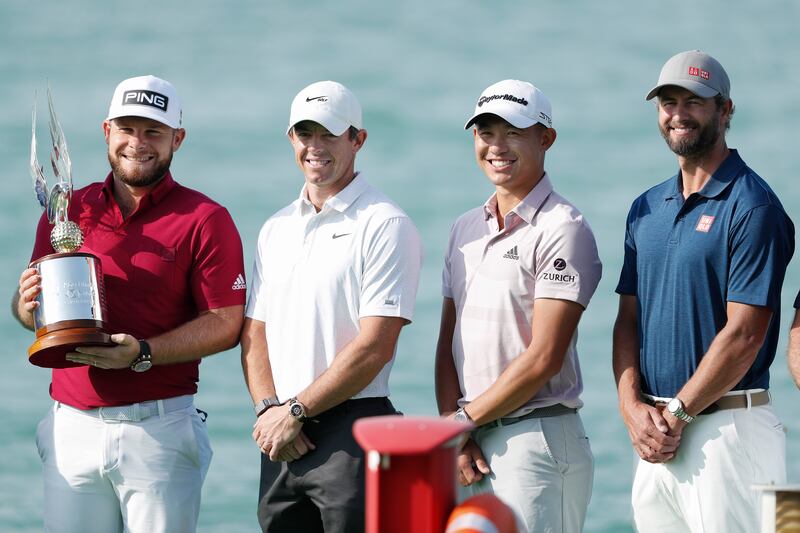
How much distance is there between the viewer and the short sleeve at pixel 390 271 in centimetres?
408

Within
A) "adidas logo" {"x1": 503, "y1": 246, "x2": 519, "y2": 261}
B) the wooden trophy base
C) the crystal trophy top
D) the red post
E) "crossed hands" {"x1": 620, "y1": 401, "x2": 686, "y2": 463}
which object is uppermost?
the crystal trophy top

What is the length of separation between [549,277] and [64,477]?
1607 mm

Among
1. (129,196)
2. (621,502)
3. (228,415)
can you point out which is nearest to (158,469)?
(129,196)

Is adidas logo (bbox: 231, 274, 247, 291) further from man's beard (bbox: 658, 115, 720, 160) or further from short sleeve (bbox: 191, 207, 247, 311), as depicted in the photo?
man's beard (bbox: 658, 115, 720, 160)

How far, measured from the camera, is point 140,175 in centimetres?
432

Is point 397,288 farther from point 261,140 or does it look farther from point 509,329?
point 261,140

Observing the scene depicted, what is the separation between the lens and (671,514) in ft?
13.4

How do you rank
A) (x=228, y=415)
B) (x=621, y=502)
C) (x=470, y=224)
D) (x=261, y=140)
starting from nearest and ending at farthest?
(x=470, y=224) → (x=621, y=502) → (x=228, y=415) → (x=261, y=140)

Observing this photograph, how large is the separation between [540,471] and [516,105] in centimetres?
111

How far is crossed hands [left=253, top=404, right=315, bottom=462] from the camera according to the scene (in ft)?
13.3

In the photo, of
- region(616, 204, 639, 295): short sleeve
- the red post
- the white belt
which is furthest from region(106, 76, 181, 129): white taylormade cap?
the red post

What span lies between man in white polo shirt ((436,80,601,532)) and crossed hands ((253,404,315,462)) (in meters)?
0.46

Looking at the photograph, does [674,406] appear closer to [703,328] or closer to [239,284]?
[703,328]

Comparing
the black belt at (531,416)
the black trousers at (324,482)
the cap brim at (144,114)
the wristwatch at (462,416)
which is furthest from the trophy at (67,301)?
the black belt at (531,416)
